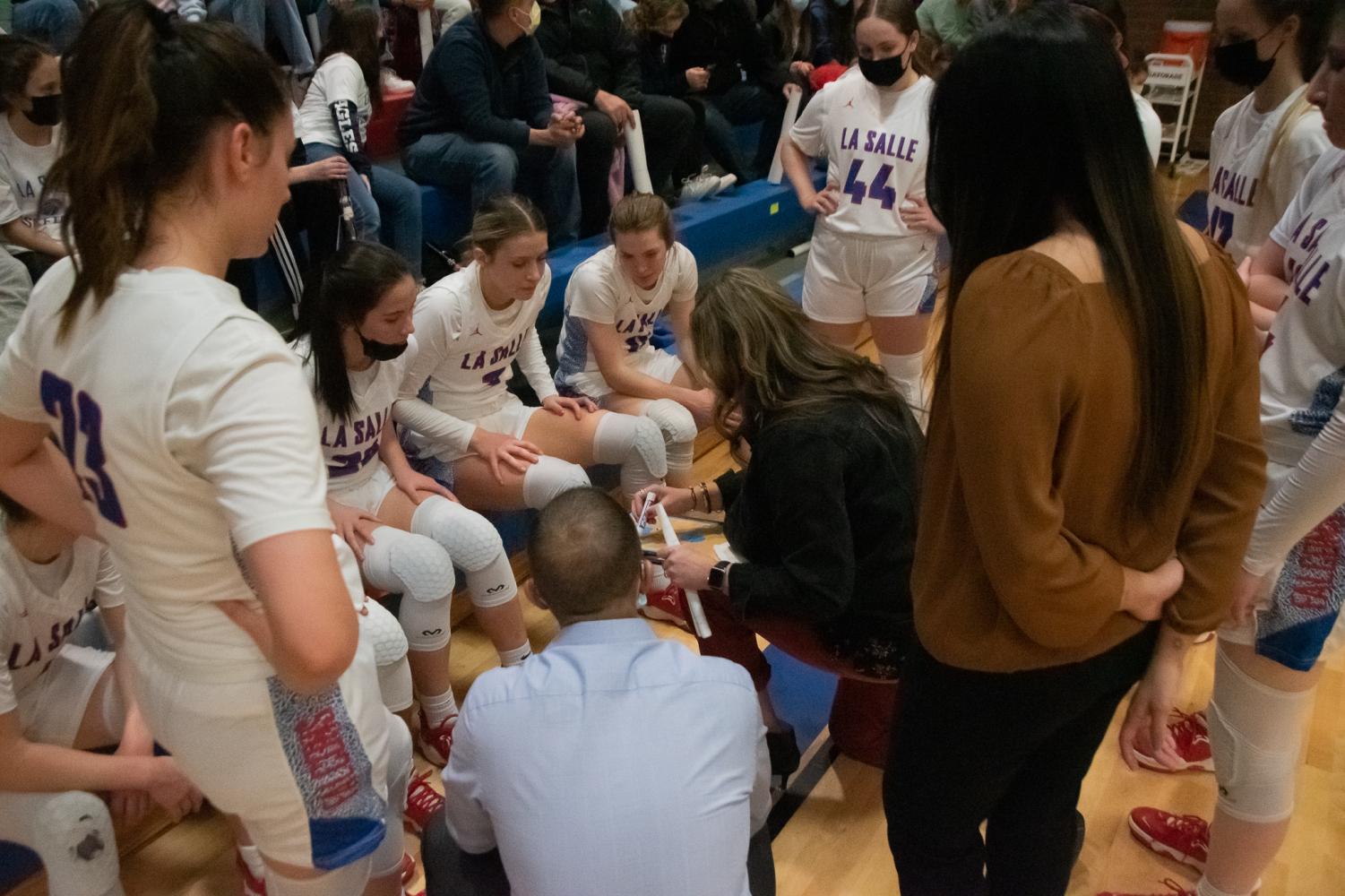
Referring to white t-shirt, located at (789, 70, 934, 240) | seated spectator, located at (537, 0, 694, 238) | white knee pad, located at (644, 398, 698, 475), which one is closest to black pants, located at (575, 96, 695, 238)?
seated spectator, located at (537, 0, 694, 238)

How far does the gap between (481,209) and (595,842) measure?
67.9 inches

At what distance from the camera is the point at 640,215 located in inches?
109

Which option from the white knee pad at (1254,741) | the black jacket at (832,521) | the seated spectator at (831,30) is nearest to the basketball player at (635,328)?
the black jacket at (832,521)

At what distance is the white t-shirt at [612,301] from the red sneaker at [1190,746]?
1.67m

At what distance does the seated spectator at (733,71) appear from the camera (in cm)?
490

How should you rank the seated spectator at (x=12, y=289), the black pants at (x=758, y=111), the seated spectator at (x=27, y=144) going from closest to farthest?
the seated spectator at (x=12, y=289)
the seated spectator at (x=27, y=144)
the black pants at (x=758, y=111)

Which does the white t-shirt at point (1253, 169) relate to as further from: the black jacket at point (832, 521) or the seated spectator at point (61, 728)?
the seated spectator at point (61, 728)

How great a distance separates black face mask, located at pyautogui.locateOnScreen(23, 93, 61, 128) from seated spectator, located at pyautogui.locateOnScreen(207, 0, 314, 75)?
0.92 meters

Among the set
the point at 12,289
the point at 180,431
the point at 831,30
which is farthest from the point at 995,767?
the point at 831,30

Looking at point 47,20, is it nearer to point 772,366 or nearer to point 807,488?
point 772,366

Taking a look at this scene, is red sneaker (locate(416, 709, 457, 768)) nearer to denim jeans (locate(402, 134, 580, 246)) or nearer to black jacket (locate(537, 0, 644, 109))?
denim jeans (locate(402, 134, 580, 246))

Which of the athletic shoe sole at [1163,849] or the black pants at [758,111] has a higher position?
the black pants at [758,111]

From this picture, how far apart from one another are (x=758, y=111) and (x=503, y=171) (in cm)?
222

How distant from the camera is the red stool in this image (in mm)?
2115
